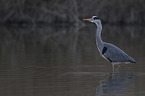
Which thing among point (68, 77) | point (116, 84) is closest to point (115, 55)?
point (68, 77)

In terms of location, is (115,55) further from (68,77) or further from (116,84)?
(116,84)

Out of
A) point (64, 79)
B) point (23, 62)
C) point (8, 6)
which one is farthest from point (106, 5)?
point (64, 79)

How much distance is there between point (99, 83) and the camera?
874cm

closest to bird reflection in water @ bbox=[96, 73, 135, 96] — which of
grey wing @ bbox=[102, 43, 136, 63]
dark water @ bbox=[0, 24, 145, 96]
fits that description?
dark water @ bbox=[0, 24, 145, 96]

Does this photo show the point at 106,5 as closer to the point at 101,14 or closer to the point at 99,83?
the point at 101,14

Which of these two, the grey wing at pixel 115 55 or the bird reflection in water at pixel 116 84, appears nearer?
the bird reflection in water at pixel 116 84

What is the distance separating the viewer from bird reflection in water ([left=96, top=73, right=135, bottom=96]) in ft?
25.2

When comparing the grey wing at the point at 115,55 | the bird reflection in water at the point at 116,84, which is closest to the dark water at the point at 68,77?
the bird reflection in water at the point at 116,84

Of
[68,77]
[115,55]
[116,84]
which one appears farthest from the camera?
[115,55]

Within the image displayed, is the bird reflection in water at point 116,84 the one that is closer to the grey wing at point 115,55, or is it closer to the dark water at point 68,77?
the dark water at point 68,77

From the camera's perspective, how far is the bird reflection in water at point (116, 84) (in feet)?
25.2

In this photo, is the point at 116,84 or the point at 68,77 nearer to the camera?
the point at 116,84

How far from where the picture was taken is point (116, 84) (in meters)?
8.60

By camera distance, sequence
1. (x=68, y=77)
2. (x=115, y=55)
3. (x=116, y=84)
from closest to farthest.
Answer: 1. (x=116, y=84)
2. (x=68, y=77)
3. (x=115, y=55)
